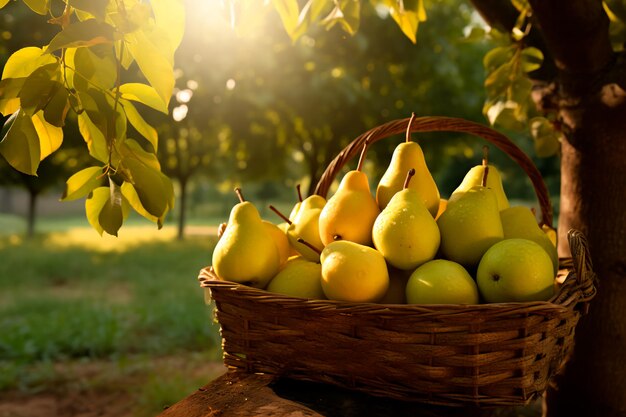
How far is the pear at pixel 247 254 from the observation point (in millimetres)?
1503

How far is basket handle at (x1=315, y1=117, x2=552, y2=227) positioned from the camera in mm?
1817

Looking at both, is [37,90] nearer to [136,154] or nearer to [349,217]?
[136,154]

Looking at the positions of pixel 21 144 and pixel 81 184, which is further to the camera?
pixel 81 184

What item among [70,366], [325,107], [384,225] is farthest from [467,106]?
[384,225]

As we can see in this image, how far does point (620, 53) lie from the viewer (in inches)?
79.1

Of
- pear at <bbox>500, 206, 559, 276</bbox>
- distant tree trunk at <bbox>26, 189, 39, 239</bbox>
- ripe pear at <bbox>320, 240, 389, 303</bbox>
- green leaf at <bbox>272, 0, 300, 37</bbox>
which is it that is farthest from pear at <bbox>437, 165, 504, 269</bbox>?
distant tree trunk at <bbox>26, 189, 39, 239</bbox>

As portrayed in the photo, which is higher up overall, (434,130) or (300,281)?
(434,130)

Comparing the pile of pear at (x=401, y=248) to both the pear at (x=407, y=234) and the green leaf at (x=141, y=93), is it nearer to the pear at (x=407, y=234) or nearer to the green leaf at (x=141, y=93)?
the pear at (x=407, y=234)

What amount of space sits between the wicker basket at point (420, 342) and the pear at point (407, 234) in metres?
0.21

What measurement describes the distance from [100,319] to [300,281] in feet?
16.7

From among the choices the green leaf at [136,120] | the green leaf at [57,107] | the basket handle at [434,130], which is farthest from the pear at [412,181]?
the green leaf at [57,107]

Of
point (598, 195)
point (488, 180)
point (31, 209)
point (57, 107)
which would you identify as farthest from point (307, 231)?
point (31, 209)

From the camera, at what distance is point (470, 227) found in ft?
4.81

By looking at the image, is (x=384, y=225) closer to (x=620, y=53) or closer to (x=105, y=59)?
(x=105, y=59)
